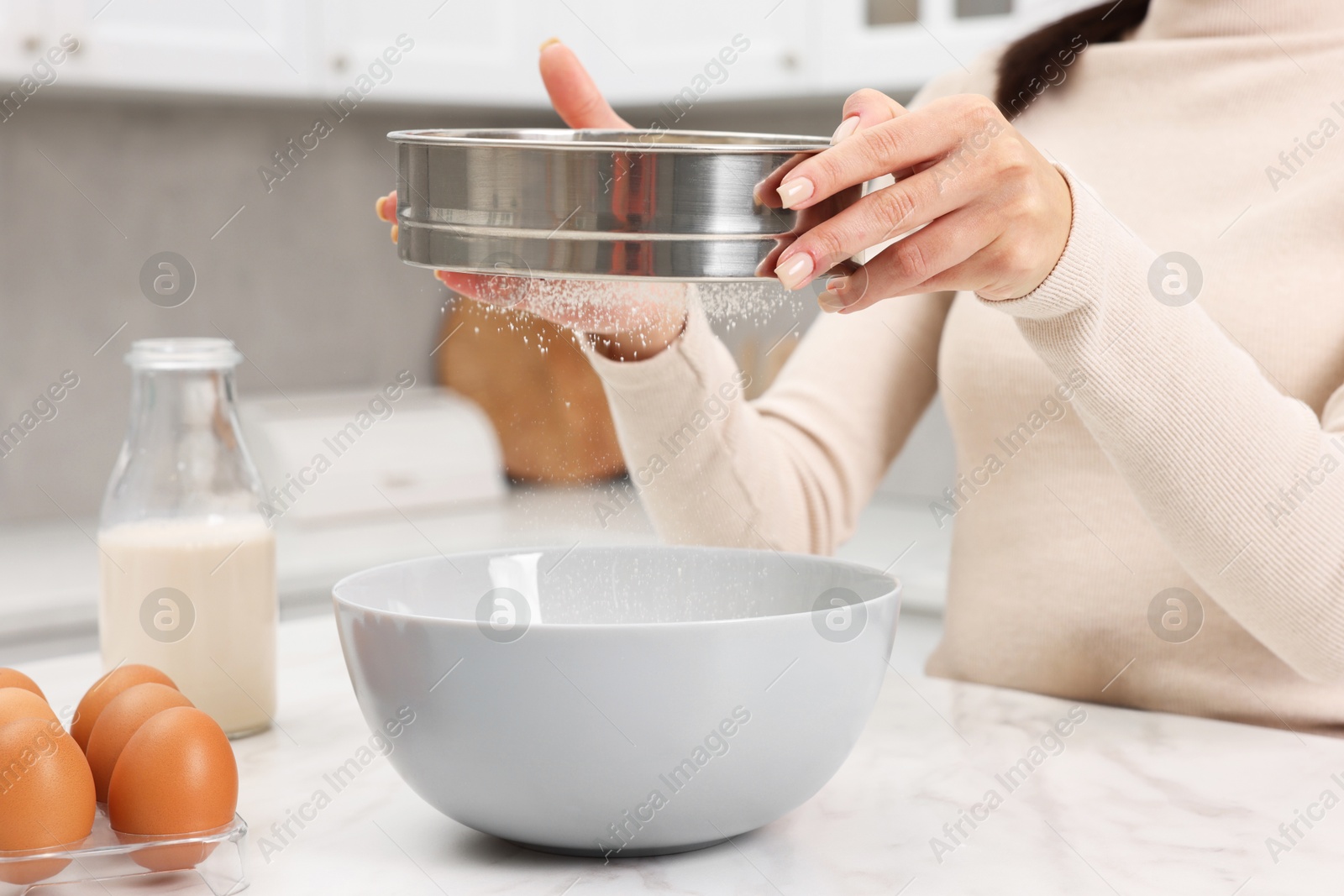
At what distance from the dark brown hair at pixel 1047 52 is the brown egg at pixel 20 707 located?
881 mm

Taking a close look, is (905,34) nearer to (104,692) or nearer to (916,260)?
(916,260)

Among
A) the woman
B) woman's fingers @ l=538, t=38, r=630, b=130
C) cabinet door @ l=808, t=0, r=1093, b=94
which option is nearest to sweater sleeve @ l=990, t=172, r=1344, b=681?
the woman

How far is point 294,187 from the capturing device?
95.8 inches

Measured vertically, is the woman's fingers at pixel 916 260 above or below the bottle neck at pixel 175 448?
above

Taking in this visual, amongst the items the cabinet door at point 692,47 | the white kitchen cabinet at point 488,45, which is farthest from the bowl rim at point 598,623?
the cabinet door at point 692,47

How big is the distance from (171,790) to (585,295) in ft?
1.10

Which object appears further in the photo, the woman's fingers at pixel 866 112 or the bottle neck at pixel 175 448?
the bottle neck at pixel 175 448

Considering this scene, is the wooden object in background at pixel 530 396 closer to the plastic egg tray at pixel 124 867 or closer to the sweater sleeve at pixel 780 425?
the sweater sleeve at pixel 780 425

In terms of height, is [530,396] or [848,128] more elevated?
[848,128]

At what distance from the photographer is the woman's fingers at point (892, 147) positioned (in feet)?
1.80

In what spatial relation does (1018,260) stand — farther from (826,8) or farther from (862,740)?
(826,8)

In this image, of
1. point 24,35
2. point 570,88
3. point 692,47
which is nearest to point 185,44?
point 24,35

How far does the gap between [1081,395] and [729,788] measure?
1.05 feet

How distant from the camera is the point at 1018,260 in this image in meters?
0.63
